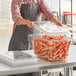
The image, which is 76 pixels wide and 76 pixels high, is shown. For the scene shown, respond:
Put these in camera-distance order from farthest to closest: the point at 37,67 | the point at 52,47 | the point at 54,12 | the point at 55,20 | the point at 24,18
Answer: the point at 54,12, the point at 24,18, the point at 55,20, the point at 52,47, the point at 37,67

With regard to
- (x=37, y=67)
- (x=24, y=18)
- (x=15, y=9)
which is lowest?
(x=37, y=67)

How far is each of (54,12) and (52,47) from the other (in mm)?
2418

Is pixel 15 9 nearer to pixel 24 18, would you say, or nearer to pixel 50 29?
pixel 24 18

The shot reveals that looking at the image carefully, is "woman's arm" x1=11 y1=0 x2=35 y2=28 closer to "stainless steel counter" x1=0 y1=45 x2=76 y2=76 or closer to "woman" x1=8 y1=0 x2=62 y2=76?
"woman" x1=8 y1=0 x2=62 y2=76

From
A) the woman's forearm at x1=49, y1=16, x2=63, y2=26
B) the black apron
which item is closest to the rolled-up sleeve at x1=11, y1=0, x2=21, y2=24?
the black apron

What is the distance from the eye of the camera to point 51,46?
117cm

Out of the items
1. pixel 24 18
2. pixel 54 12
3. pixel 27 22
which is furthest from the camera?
pixel 54 12

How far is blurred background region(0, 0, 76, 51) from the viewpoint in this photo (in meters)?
3.14

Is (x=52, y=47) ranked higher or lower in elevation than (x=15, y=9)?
lower

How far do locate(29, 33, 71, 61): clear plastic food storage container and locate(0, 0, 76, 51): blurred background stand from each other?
6.23ft

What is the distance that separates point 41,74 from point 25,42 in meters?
0.89

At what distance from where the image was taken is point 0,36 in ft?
10.3

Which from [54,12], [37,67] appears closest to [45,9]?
[37,67]

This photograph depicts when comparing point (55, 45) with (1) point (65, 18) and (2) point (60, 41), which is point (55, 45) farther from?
(1) point (65, 18)
